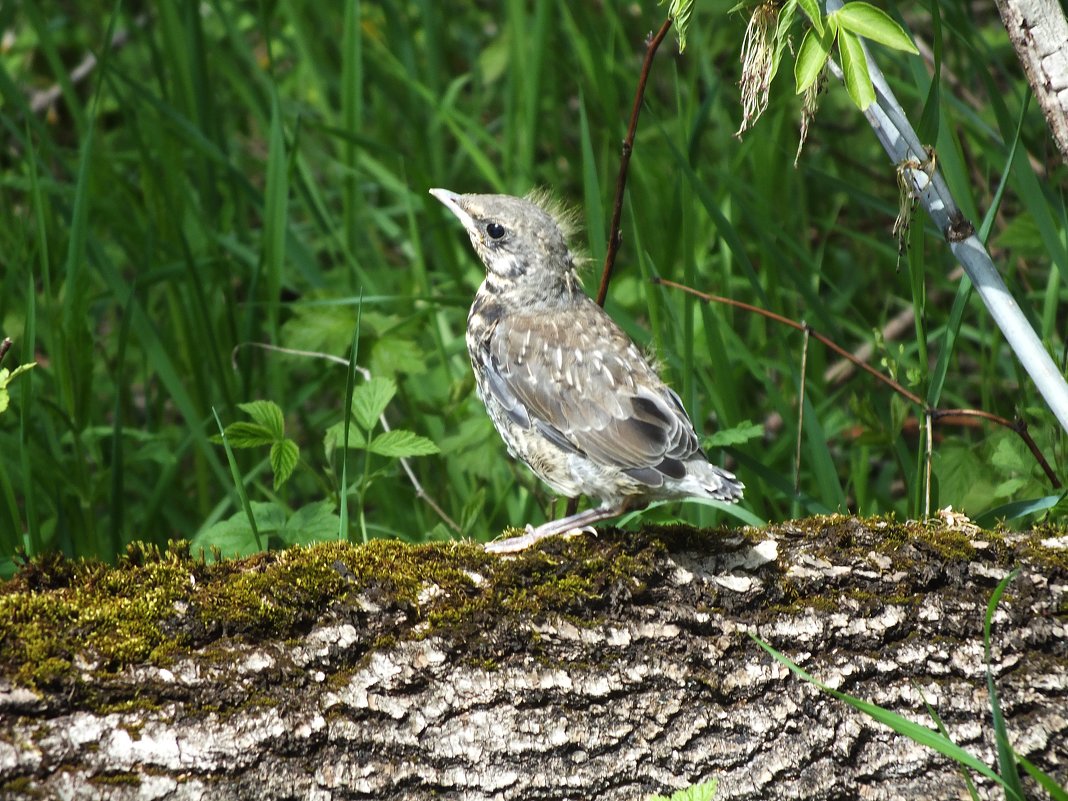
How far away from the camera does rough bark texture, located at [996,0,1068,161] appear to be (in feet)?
8.63

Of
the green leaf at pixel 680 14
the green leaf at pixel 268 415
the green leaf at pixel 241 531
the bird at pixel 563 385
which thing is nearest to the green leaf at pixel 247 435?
the green leaf at pixel 268 415

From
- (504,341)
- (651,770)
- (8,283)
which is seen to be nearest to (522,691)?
(651,770)

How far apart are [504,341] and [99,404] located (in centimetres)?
223

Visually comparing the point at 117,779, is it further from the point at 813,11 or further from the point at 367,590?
the point at 813,11

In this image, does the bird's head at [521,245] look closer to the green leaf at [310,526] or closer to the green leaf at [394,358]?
the green leaf at [394,358]

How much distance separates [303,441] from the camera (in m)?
5.18

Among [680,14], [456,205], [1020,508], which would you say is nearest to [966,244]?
[1020,508]

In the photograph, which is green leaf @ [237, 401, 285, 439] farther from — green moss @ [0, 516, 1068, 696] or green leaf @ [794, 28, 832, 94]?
green leaf @ [794, 28, 832, 94]

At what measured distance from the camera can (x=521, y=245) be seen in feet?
11.9

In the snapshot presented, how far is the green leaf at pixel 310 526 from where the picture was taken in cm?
308

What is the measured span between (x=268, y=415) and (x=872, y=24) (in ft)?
5.75

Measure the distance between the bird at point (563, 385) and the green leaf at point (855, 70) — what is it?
959 millimetres

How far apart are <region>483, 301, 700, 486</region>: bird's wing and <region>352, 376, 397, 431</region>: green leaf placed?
1.02 ft

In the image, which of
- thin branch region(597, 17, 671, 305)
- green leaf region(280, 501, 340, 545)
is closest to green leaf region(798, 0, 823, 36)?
thin branch region(597, 17, 671, 305)
